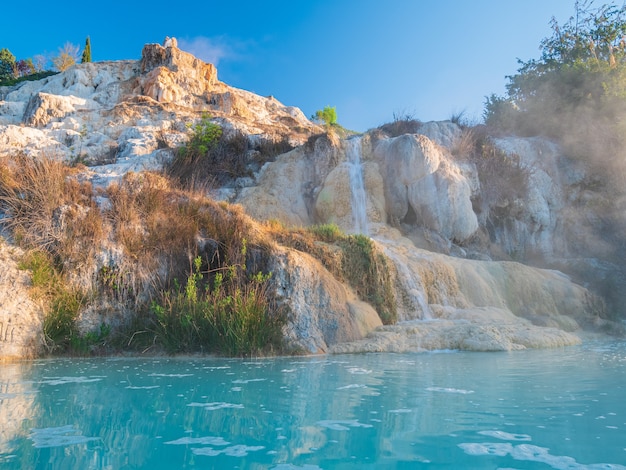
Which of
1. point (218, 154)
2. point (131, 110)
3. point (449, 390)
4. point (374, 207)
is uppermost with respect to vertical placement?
point (131, 110)

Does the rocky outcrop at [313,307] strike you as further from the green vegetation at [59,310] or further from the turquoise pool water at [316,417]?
the green vegetation at [59,310]

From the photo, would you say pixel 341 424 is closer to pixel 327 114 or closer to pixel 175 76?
pixel 175 76

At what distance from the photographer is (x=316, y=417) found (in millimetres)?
4035

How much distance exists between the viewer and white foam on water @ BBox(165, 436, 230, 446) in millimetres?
3328

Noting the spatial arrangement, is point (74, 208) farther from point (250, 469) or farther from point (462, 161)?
point (462, 161)

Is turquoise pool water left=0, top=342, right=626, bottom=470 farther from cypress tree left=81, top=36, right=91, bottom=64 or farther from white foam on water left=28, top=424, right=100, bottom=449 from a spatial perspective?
cypress tree left=81, top=36, right=91, bottom=64

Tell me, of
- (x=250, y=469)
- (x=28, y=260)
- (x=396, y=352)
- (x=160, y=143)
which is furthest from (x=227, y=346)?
(x=160, y=143)

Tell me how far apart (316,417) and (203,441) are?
3.29 ft

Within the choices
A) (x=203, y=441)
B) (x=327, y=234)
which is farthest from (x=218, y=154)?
(x=203, y=441)

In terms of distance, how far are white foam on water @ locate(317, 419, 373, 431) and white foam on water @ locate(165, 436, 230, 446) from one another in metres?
0.78

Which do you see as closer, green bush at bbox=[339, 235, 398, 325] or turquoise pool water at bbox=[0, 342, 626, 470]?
turquoise pool water at bbox=[0, 342, 626, 470]

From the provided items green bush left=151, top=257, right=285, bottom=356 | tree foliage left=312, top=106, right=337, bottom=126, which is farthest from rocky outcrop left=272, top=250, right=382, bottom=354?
tree foliage left=312, top=106, right=337, bottom=126

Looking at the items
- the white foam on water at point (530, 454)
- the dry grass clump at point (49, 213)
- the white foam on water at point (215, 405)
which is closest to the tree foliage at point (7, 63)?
the dry grass clump at point (49, 213)

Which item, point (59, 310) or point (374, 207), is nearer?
point (59, 310)
